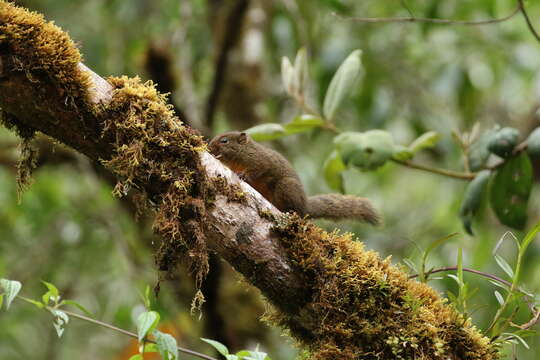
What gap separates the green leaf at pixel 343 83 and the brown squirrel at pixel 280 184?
0.41 meters

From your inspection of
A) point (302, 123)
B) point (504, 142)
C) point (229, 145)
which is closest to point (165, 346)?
point (302, 123)

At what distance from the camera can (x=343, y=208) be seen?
313 centimetres

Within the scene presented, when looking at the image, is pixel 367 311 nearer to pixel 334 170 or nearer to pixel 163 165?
pixel 163 165

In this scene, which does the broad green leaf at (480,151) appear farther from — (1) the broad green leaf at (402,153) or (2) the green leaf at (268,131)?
(2) the green leaf at (268,131)

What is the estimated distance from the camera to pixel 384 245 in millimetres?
5277

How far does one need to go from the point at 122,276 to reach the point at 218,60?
7.74ft

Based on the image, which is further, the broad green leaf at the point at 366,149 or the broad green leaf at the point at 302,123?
the broad green leaf at the point at 302,123

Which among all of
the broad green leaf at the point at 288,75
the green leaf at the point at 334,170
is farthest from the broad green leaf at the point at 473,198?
the broad green leaf at the point at 288,75

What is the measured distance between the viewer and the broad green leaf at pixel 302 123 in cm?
296

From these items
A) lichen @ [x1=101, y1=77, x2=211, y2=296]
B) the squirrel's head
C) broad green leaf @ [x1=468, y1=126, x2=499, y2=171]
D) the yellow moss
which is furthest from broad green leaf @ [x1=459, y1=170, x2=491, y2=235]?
the yellow moss

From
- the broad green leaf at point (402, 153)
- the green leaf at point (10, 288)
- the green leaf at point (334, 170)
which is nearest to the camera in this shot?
the green leaf at point (10, 288)

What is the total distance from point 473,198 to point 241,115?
2.94m

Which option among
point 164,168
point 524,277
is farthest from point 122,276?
point 164,168

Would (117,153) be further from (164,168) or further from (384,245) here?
(384,245)
